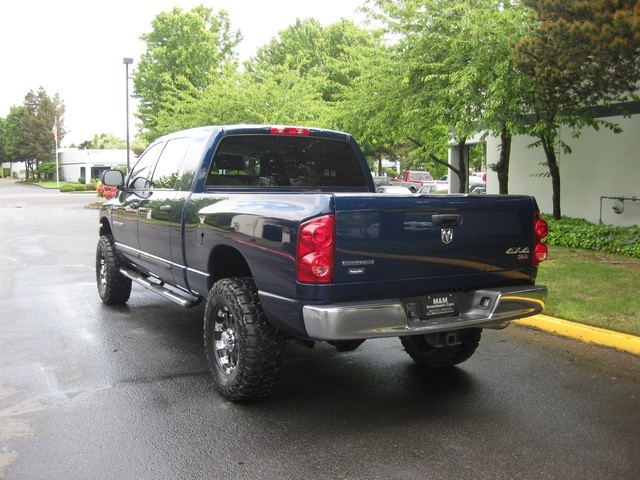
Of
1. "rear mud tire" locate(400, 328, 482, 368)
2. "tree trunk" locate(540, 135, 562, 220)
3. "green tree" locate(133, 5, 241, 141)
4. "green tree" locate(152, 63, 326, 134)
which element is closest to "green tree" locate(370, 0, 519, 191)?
"tree trunk" locate(540, 135, 562, 220)

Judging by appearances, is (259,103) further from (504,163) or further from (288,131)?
(288,131)

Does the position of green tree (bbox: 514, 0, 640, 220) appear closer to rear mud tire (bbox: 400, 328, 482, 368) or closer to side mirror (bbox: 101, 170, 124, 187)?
rear mud tire (bbox: 400, 328, 482, 368)

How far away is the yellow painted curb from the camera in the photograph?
586 centimetres

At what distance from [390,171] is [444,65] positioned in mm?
57728

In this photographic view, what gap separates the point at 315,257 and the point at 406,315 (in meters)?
0.73

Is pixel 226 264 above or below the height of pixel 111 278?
above

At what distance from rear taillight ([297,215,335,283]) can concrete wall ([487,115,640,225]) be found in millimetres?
11719

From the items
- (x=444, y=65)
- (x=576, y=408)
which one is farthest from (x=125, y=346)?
(x=444, y=65)

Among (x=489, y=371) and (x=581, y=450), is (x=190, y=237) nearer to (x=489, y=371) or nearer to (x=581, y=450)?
(x=489, y=371)

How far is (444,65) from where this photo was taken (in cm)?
1230

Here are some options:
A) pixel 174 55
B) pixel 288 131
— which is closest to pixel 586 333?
pixel 288 131

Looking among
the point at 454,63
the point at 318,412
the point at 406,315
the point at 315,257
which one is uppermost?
the point at 454,63

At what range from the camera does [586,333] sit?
6.23 meters

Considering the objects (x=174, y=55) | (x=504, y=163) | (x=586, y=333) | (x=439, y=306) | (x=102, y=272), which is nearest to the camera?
(x=439, y=306)
